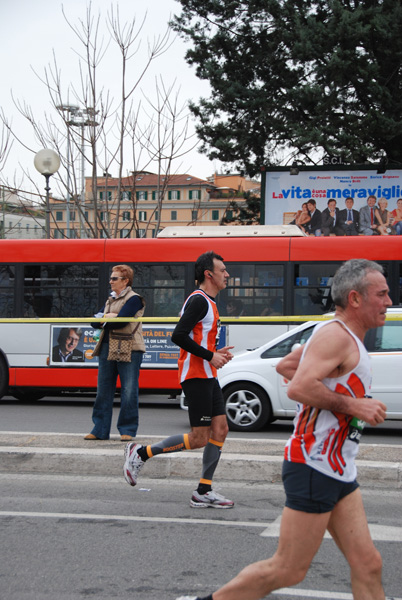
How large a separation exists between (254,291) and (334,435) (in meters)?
10.1

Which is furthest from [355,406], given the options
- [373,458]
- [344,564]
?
[373,458]

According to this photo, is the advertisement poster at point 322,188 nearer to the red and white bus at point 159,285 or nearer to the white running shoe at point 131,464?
the red and white bus at point 159,285

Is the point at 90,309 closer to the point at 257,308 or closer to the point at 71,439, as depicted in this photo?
the point at 257,308

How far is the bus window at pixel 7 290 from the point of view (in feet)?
45.5

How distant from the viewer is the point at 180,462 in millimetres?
6781

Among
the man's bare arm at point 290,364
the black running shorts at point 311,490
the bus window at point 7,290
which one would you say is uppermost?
the bus window at point 7,290

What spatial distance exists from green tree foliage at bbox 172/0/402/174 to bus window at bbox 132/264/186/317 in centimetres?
958

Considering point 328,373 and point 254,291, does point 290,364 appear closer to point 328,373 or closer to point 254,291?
point 328,373

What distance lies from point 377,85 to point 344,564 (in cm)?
1895

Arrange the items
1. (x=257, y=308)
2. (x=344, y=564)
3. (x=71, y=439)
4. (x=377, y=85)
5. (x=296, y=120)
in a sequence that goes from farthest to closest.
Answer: (x=296, y=120)
(x=377, y=85)
(x=257, y=308)
(x=71, y=439)
(x=344, y=564)

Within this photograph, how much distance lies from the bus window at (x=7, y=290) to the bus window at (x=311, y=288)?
4.87 meters

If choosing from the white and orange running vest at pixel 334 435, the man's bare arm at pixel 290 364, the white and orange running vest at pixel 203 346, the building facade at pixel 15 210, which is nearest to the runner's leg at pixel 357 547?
the white and orange running vest at pixel 334 435

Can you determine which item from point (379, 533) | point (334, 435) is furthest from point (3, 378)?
point (334, 435)

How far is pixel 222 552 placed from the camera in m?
4.66
